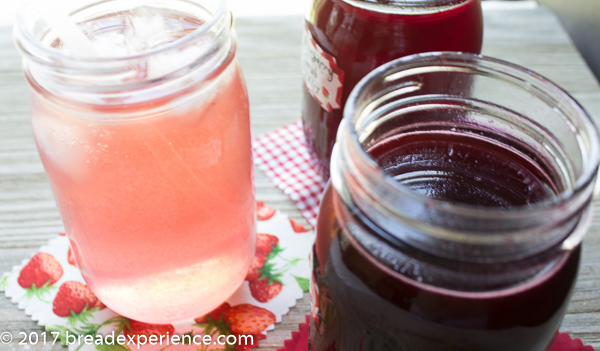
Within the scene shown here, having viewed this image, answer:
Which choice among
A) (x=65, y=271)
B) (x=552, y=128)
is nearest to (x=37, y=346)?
(x=65, y=271)

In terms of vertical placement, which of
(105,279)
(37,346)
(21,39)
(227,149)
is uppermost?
(21,39)

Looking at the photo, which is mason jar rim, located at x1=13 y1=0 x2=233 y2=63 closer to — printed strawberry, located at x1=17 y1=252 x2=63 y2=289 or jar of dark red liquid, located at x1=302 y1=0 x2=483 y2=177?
jar of dark red liquid, located at x1=302 y1=0 x2=483 y2=177

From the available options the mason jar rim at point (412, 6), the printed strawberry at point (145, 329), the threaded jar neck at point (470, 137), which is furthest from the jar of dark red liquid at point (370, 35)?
the printed strawberry at point (145, 329)

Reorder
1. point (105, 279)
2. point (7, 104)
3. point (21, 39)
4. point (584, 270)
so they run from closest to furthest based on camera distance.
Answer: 1. point (21, 39)
2. point (105, 279)
3. point (584, 270)
4. point (7, 104)

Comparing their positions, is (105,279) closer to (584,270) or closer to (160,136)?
(160,136)

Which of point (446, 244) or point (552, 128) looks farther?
point (552, 128)

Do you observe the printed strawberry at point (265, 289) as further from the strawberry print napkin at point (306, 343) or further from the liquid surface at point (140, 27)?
the liquid surface at point (140, 27)
